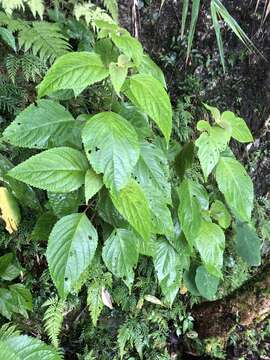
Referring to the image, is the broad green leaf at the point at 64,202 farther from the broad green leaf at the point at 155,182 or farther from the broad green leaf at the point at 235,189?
the broad green leaf at the point at 235,189

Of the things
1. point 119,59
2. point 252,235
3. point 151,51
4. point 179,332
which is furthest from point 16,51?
point 179,332

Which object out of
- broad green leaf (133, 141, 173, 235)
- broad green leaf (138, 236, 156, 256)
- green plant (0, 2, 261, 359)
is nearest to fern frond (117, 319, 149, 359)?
green plant (0, 2, 261, 359)

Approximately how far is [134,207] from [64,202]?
0.86 feet

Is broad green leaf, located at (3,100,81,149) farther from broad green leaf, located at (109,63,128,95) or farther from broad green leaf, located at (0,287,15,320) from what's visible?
broad green leaf, located at (0,287,15,320)

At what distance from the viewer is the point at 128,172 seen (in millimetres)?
1258

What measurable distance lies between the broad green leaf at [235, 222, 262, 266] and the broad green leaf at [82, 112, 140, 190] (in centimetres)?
135

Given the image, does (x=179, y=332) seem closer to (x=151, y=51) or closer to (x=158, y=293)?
(x=158, y=293)

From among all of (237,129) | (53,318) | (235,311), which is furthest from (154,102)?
(235,311)

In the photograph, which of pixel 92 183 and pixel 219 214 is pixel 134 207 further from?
pixel 219 214

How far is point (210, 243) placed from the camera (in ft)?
5.98

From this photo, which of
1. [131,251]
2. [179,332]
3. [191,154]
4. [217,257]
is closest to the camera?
[131,251]

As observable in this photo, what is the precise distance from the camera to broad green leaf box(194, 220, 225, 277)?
182 centimetres

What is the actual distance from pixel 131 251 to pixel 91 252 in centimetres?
19

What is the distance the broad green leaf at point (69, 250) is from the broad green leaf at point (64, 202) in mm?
79
